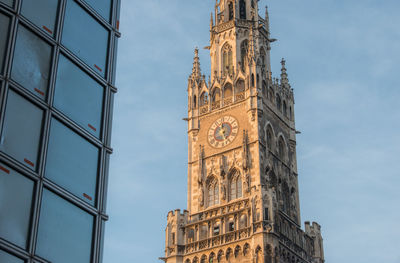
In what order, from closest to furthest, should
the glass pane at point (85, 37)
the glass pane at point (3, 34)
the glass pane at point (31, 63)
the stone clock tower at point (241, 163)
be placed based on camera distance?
the glass pane at point (3, 34), the glass pane at point (31, 63), the glass pane at point (85, 37), the stone clock tower at point (241, 163)

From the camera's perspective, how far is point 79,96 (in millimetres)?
23750

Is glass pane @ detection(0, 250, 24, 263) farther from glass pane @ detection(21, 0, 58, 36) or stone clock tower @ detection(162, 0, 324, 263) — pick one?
stone clock tower @ detection(162, 0, 324, 263)

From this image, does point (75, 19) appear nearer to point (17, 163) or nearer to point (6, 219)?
point (17, 163)

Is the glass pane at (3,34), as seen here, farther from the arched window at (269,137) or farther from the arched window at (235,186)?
the arched window at (269,137)

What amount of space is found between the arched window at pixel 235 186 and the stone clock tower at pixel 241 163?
0.31ft

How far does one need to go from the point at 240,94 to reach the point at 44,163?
169ft

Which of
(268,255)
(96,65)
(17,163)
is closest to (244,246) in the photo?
(268,255)

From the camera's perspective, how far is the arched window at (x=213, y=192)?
6738cm

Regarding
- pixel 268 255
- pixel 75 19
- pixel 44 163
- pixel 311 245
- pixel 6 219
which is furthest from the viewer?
pixel 311 245

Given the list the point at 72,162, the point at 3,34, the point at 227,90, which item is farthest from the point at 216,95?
the point at 3,34

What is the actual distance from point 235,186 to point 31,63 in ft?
152

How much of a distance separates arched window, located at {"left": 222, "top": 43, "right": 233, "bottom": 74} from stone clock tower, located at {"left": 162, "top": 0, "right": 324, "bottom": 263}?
0.11 meters

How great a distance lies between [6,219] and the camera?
1888cm

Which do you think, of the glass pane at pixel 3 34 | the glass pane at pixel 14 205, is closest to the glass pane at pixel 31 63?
the glass pane at pixel 3 34
